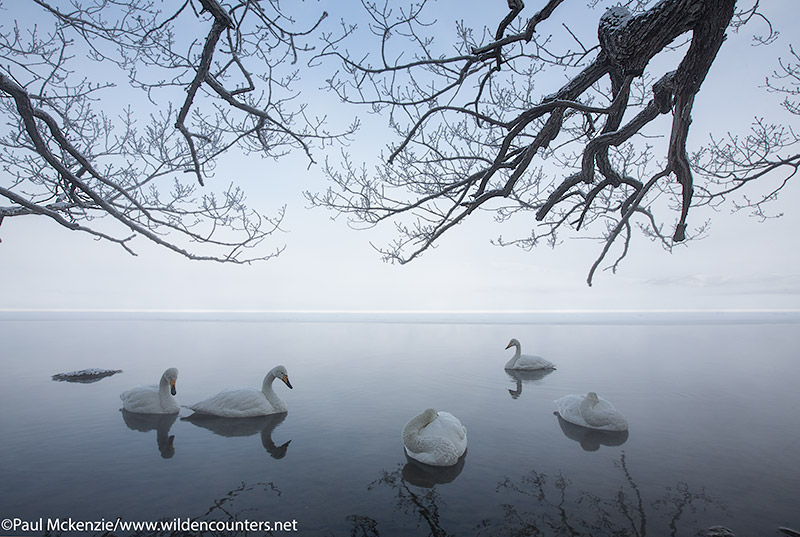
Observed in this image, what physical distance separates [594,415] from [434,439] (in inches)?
128

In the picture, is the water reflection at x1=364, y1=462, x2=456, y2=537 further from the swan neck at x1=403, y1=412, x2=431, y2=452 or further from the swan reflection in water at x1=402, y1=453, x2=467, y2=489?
the swan neck at x1=403, y1=412, x2=431, y2=452

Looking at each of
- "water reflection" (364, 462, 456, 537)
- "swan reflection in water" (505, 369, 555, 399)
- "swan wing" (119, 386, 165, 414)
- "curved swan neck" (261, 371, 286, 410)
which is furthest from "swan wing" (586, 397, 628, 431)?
"swan wing" (119, 386, 165, 414)

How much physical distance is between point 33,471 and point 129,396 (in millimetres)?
2853

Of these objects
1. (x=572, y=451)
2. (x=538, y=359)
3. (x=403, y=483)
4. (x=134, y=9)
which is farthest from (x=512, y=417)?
(x=134, y=9)

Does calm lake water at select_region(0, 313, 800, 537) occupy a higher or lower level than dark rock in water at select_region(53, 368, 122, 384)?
lower

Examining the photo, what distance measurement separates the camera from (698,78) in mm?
2990

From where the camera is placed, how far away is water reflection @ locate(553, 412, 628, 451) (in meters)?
6.18

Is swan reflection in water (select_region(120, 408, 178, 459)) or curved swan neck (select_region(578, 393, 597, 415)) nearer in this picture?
swan reflection in water (select_region(120, 408, 178, 459))

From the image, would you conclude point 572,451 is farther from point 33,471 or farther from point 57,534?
point 33,471

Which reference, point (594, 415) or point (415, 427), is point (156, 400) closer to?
point (415, 427)

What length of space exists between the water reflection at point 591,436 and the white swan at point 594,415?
7 cm

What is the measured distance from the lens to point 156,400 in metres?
7.68

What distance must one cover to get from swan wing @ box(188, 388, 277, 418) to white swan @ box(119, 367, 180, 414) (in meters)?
0.56

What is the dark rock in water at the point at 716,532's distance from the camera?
3652 mm
